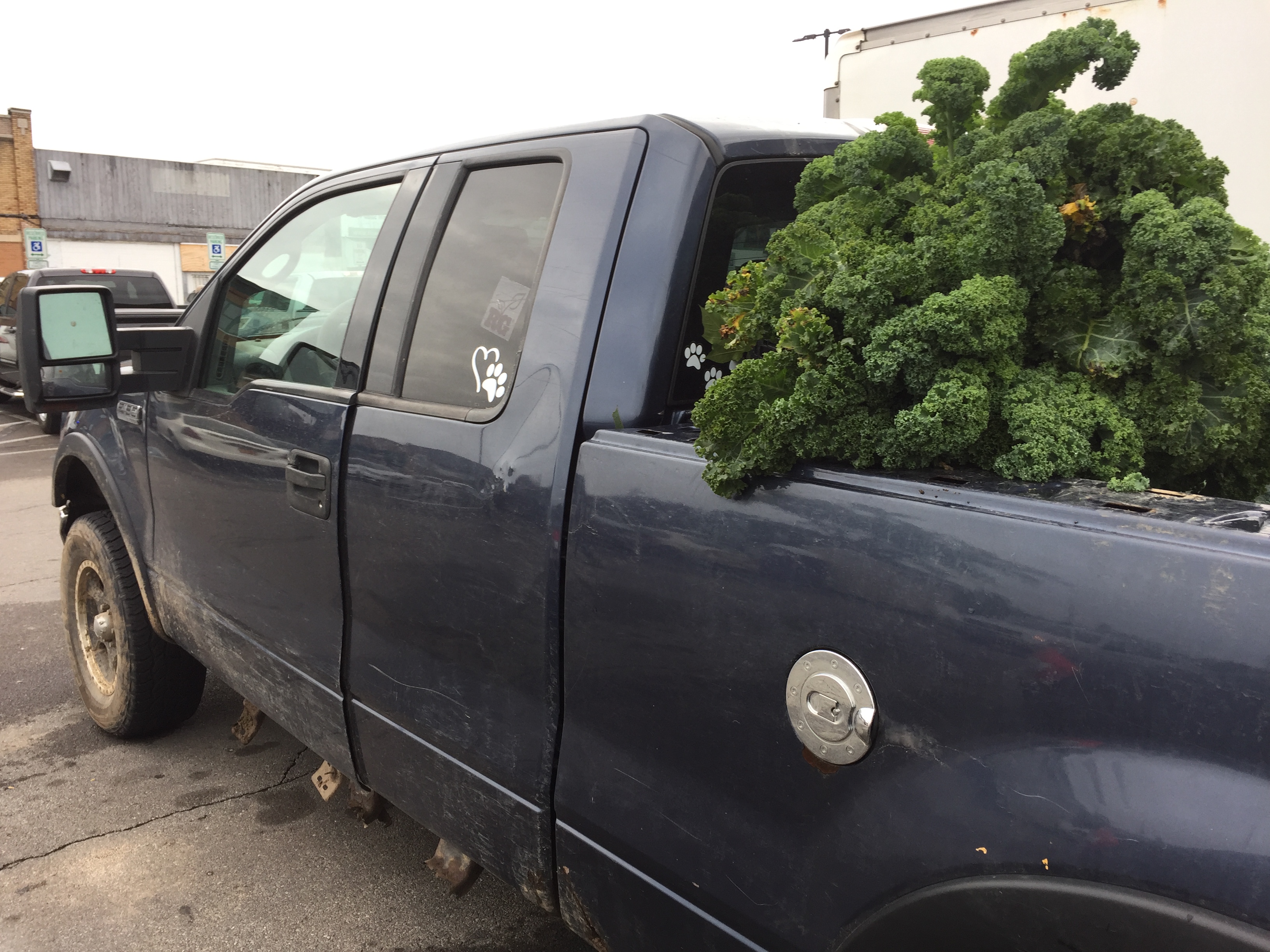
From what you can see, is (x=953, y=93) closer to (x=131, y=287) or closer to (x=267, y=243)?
(x=267, y=243)

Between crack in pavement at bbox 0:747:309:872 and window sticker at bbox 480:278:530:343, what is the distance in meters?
2.27

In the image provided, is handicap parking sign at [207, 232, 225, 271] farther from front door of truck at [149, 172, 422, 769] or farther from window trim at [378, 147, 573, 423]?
window trim at [378, 147, 573, 423]

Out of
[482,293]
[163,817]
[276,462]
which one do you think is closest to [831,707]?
[482,293]

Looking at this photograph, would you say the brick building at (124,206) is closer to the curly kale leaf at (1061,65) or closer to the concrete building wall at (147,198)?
the concrete building wall at (147,198)

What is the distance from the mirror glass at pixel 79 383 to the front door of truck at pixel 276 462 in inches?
10.2

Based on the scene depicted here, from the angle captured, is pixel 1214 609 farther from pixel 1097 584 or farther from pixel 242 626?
pixel 242 626

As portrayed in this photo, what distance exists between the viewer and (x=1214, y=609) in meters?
1.09

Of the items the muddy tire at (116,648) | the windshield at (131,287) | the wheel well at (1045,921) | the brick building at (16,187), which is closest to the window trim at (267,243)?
the muddy tire at (116,648)

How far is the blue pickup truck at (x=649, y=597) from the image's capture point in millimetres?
1141

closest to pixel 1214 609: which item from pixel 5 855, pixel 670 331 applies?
pixel 670 331

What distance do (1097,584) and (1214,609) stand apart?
122mm

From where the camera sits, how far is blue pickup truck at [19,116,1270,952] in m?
1.14

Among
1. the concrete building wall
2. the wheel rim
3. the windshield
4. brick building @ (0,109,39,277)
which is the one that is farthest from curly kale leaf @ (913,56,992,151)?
brick building @ (0,109,39,277)

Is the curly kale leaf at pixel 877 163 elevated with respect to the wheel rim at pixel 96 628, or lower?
elevated
